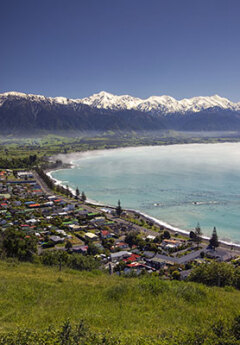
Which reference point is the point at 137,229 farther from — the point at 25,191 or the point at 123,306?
the point at 25,191

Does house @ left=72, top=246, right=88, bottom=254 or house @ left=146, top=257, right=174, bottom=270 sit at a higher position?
house @ left=72, top=246, right=88, bottom=254

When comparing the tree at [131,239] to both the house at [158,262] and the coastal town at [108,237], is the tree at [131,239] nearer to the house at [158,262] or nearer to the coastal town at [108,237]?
the coastal town at [108,237]

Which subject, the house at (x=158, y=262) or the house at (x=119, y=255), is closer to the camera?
the house at (x=158, y=262)

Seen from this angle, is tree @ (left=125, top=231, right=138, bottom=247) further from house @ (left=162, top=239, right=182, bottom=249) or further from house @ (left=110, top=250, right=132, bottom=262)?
house @ (left=162, top=239, right=182, bottom=249)

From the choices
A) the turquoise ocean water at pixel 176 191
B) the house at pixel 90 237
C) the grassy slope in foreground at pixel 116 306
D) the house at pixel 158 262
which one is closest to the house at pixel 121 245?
the house at pixel 90 237

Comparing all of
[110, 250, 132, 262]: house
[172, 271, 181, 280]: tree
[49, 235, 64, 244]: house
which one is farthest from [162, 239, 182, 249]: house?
[49, 235, 64, 244]: house

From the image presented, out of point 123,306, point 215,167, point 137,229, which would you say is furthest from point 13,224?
point 215,167
